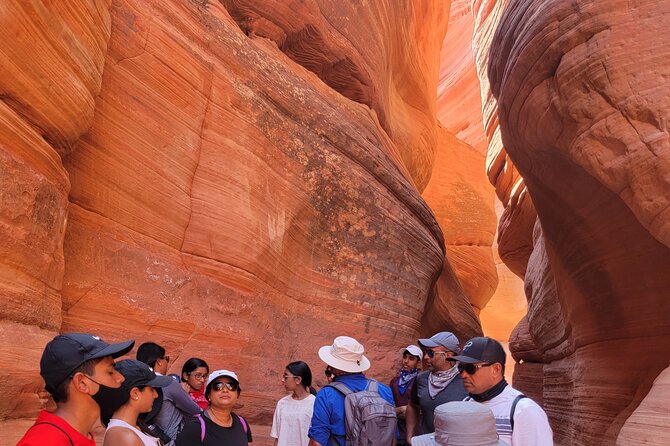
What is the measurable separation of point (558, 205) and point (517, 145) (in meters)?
0.95

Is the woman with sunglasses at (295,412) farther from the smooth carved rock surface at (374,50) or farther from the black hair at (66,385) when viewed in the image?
the smooth carved rock surface at (374,50)

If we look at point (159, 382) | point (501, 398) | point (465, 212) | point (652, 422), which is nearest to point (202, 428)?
point (159, 382)

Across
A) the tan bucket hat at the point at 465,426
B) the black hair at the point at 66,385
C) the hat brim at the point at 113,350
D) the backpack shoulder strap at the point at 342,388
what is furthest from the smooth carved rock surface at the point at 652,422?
the black hair at the point at 66,385

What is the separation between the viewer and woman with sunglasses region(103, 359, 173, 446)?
8.32 feet

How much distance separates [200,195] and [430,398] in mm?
3216

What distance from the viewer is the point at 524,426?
2.83m

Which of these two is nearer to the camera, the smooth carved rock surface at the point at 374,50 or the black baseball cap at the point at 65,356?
the black baseball cap at the point at 65,356

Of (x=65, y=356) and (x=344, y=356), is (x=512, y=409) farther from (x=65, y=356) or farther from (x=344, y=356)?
(x=65, y=356)

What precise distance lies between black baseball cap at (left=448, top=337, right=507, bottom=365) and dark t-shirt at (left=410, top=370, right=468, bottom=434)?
→ 1.01m

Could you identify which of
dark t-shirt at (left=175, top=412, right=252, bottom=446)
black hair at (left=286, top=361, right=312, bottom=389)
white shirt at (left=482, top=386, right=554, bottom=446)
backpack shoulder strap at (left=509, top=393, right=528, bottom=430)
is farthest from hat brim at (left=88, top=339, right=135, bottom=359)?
black hair at (left=286, top=361, right=312, bottom=389)

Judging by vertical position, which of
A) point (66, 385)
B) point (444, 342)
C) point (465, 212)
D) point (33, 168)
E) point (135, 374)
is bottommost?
point (66, 385)

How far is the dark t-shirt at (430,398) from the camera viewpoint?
4121 mm

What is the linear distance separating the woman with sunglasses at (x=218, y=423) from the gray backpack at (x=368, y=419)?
587 millimetres

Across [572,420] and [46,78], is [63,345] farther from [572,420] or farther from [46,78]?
[572,420]
